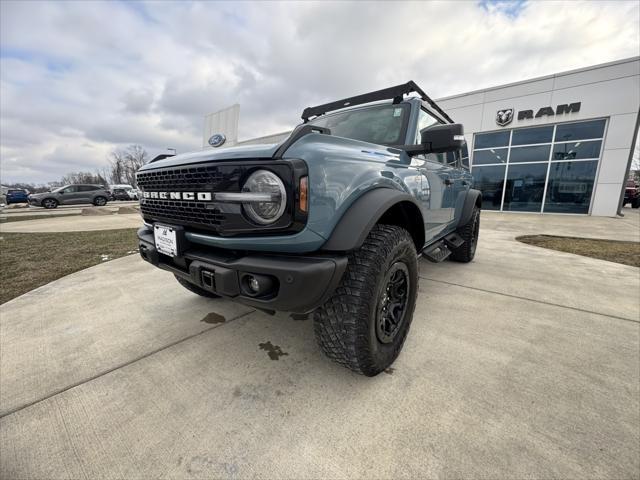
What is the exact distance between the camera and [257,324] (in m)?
2.34

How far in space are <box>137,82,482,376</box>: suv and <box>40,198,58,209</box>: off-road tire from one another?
23475 millimetres

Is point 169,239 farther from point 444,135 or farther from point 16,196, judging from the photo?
point 16,196

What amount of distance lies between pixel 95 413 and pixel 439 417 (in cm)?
174

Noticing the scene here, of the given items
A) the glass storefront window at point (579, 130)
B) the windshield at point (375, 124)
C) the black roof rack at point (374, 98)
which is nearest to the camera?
the windshield at point (375, 124)

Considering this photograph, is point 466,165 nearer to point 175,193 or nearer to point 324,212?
point 324,212

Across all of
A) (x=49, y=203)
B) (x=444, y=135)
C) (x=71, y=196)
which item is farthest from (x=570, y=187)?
(x=49, y=203)

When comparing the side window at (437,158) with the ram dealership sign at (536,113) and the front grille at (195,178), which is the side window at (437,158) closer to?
the front grille at (195,178)

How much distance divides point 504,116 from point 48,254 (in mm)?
16040

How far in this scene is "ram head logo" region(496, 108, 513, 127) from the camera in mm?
12469

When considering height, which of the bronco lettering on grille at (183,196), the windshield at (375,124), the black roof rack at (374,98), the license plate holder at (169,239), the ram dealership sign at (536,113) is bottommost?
the license plate holder at (169,239)

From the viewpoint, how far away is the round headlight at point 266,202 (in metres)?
1.30

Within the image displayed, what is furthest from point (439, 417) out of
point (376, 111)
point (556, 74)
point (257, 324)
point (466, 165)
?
point (556, 74)

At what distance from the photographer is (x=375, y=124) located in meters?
2.46

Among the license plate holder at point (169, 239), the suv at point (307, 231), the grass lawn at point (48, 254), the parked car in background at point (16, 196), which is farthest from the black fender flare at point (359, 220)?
the parked car in background at point (16, 196)
